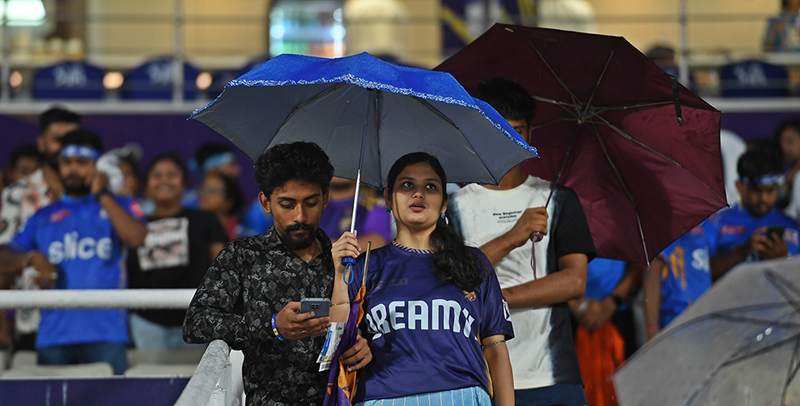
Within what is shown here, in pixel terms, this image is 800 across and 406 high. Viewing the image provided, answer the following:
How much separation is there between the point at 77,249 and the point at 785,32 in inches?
325

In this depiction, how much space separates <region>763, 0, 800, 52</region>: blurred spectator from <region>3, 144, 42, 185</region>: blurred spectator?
24.1 ft

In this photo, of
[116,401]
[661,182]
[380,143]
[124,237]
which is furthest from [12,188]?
[661,182]

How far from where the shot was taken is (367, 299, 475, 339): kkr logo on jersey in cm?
284

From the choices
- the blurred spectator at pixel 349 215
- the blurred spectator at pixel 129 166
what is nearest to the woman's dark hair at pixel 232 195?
A: the blurred spectator at pixel 129 166

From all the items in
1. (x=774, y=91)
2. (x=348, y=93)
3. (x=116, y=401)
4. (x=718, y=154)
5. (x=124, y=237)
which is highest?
(x=774, y=91)

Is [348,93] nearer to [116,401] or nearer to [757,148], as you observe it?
[116,401]

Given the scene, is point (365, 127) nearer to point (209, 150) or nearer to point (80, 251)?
point (80, 251)

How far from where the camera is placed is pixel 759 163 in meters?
6.03

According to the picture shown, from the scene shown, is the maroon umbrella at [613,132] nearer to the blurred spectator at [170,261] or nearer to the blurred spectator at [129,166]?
the blurred spectator at [170,261]

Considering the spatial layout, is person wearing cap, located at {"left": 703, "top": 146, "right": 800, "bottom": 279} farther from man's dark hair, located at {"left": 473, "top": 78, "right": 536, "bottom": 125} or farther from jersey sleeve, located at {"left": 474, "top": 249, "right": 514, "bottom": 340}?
A: jersey sleeve, located at {"left": 474, "top": 249, "right": 514, "bottom": 340}

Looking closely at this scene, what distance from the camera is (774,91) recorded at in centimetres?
Answer: 909

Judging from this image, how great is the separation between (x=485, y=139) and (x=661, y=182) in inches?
34.0

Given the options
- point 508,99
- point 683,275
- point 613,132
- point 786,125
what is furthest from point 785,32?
point 508,99

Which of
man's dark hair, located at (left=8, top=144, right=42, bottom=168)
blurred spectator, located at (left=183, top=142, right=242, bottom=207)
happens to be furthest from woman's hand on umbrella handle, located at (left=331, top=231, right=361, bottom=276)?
man's dark hair, located at (left=8, top=144, right=42, bottom=168)
